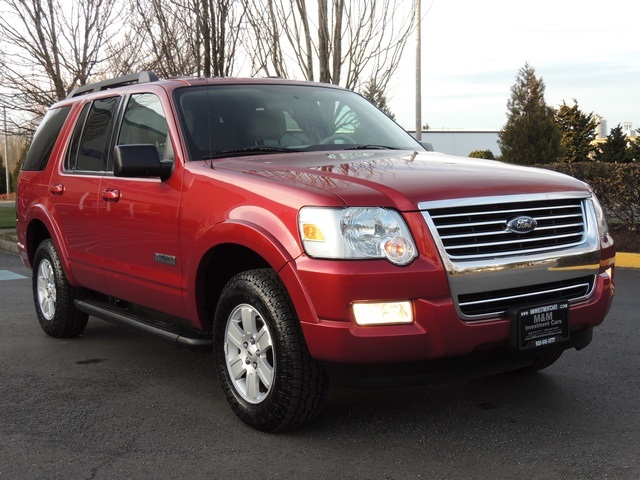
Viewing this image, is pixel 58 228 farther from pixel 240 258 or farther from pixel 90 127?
pixel 240 258

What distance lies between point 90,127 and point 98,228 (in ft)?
3.08

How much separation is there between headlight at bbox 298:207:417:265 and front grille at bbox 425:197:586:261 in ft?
0.54

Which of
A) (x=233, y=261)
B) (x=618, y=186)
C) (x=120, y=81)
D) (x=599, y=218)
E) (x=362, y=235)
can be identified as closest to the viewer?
(x=362, y=235)

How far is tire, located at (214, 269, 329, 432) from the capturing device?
3838 mm

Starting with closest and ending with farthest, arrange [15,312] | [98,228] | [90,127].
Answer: [98,228]
[90,127]
[15,312]

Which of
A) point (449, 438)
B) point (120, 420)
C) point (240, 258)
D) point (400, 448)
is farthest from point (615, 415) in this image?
point (120, 420)

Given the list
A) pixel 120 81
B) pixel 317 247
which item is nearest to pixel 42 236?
pixel 120 81

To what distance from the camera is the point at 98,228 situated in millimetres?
5469

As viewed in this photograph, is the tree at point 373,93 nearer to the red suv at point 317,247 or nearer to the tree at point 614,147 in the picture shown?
the red suv at point 317,247

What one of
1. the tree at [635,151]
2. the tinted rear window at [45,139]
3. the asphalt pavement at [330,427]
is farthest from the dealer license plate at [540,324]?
the tree at [635,151]

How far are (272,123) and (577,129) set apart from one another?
38271mm

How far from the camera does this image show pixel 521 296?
386 cm

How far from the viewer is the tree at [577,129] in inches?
1572

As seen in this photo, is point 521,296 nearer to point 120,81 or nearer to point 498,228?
point 498,228
